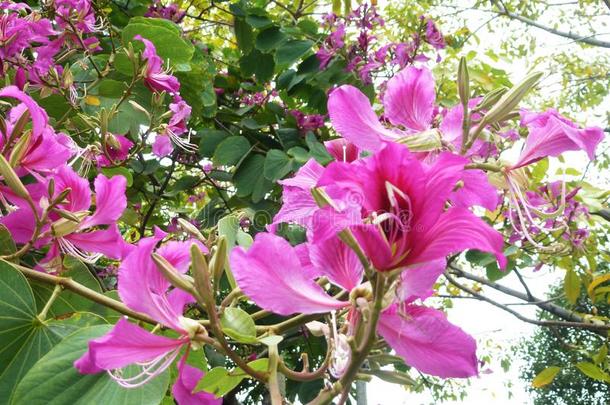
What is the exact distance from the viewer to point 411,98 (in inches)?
22.9

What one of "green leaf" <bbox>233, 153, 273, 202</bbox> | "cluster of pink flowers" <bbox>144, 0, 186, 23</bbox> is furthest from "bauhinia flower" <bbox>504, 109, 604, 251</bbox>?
"cluster of pink flowers" <bbox>144, 0, 186, 23</bbox>

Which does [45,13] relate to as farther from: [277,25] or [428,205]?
[428,205]

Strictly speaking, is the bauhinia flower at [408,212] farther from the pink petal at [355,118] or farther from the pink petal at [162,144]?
the pink petal at [162,144]

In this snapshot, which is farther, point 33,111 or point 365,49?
point 365,49

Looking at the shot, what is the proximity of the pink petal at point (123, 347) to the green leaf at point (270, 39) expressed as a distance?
208cm

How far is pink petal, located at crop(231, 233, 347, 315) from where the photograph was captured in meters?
0.43

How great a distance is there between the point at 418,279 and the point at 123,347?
0.79 feet

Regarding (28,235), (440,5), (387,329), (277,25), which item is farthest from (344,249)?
(440,5)

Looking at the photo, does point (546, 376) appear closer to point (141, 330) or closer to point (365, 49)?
point (365, 49)

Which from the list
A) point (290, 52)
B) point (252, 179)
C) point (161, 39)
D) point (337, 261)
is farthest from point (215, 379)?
point (290, 52)

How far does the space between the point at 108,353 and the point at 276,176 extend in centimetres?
173

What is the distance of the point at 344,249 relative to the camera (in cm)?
47

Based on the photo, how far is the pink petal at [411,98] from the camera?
57cm

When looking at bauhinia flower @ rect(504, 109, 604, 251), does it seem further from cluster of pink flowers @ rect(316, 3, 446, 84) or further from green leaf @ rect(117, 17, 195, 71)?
cluster of pink flowers @ rect(316, 3, 446, 84)
